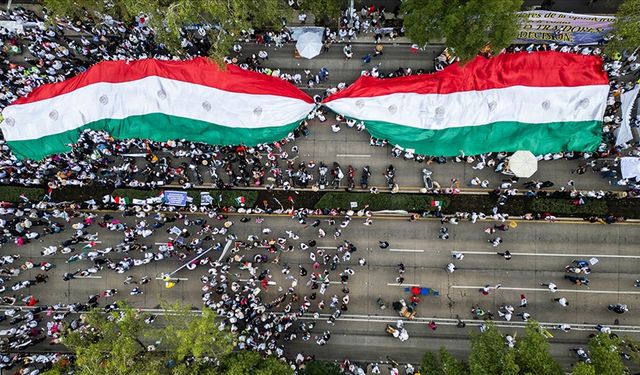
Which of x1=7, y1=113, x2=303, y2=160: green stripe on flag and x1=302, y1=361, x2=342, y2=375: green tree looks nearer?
x1=302, y1=361, x2=342, y2=375: green tree

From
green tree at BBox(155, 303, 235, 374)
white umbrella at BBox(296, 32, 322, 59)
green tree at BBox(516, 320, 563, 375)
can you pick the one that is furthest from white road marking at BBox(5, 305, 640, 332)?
white umbrella at BBox(296, 32, 322, 59)

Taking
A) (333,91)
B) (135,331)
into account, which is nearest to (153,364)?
(135,331)

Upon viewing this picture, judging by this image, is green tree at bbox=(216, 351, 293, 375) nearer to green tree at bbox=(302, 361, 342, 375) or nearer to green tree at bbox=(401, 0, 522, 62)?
green tree at bbox=(302, 361, 342, 375)

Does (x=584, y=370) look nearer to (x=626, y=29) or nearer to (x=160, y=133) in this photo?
(x=626, y=29)

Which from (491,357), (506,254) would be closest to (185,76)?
(506,254)

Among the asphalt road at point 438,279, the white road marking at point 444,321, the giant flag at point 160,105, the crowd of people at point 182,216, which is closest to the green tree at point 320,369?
the crowd of people at point 182,216

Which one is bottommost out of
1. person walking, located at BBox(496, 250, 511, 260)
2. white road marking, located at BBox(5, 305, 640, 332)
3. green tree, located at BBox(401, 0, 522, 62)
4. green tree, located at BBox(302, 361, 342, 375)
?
green tree, located at BBox(302, 361, 342, 375)
